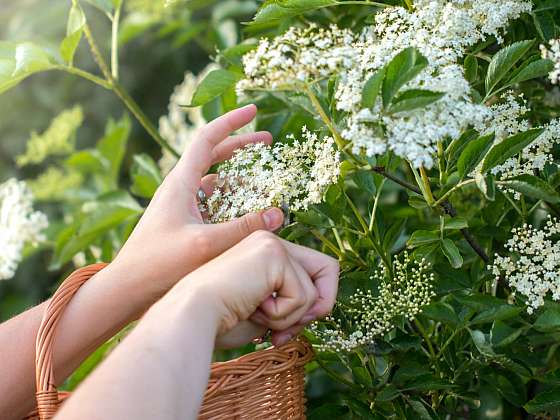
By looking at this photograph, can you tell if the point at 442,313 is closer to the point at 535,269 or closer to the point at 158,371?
the point at 535,269

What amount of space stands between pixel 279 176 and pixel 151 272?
0.16 metres

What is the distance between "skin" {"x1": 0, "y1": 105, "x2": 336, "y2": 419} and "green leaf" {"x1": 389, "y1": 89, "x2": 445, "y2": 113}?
176 mm

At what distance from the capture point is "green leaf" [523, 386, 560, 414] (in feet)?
2.80

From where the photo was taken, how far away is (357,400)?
91cm

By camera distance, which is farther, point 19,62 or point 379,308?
point 19,62

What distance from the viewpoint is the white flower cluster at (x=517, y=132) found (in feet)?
2.66

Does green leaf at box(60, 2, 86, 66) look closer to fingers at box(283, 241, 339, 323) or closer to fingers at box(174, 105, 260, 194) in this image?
fingers at box(174, 105, 260, 194)

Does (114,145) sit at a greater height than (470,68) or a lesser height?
lesser

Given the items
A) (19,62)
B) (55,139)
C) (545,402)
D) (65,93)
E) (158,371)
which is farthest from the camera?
(65,93)

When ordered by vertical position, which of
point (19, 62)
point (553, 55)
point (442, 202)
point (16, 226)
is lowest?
point (16, 226)

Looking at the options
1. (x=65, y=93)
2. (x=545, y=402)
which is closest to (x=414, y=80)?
(x=545, y=402)

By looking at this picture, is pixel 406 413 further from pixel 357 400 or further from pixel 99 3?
pixel 99 3

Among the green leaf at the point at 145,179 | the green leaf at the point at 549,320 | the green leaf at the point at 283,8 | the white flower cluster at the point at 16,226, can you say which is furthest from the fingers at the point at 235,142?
the white flower cluster at the point at 16,226

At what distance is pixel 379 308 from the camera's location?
2.72 feet
